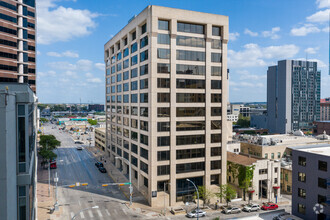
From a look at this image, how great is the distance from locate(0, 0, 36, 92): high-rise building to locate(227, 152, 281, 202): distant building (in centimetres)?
6776

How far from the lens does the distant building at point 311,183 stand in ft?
117

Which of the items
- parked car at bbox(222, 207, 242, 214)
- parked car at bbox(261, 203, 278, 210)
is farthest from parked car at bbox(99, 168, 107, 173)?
parked car at bbox(261, 203, 278, 210)

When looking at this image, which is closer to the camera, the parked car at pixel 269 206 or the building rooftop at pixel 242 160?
the parked car at pixel 269 206

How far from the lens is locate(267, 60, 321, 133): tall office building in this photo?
178500mm

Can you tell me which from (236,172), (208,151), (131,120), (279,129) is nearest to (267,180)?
(236,172)

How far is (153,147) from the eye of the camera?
1928 inches

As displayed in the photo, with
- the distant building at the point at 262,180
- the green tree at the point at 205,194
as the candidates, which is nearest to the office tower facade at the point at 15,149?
the green tree at the point at 205,194

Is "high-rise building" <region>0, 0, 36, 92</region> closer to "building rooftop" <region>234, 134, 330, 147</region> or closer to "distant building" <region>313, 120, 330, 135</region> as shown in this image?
"building rooftop" <region>234, 134, 330, 147</region>

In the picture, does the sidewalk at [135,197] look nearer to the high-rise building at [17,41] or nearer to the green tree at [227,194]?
the green tree at [227,194]

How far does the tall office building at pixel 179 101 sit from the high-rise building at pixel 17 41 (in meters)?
41.8

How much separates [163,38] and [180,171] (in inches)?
1085

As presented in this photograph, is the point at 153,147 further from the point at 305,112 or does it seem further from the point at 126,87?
the point at 305,112

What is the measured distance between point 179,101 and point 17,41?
5794 cm

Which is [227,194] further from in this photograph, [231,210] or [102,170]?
[102,170]
